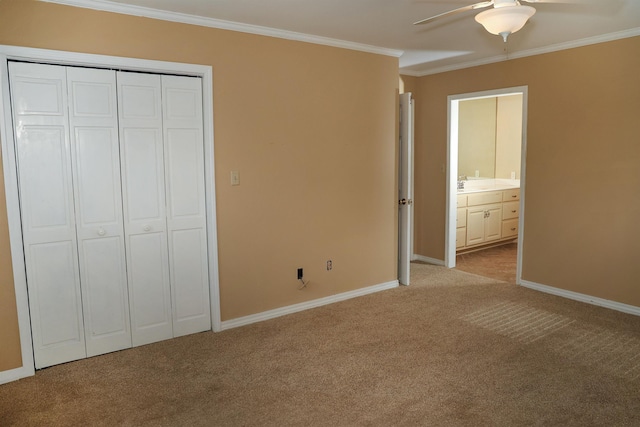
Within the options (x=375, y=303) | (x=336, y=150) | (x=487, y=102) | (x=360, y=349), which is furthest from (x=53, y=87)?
(x=487, y=102)

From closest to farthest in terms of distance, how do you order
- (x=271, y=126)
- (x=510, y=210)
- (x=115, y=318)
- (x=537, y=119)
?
(x=115, y=318) → (x=271, y=126) → (x=537, y=119) → (x=510, y=210)

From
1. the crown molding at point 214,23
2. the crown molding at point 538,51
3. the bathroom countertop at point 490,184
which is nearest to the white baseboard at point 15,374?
the crown molding at point 214,23

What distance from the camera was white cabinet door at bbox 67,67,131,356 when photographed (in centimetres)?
305

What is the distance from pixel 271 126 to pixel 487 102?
439 centimetres

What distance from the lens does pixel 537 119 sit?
458 centimetres

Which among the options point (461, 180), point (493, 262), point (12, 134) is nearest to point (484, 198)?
point (461, 180)

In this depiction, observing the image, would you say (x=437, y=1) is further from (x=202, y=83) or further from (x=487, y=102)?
(x=487, y=102)

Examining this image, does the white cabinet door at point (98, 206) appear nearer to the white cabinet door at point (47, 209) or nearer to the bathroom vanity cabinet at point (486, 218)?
the white cabinet door at point (47, 209)

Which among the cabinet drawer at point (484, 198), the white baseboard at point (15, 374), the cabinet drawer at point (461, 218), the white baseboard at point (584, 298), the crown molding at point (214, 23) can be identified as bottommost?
the white baseboard at point (15, 374)

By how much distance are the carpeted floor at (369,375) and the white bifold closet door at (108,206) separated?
0.79 feet

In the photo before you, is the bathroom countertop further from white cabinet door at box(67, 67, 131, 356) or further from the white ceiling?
white cabinet door at box(67, 67, 131, 356)

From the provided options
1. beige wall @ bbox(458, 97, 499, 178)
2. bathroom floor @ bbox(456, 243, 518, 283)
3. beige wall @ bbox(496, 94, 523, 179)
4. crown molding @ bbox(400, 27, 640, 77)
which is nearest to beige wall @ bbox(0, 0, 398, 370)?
crown molding @ bbox(400, 27, 640, 77)

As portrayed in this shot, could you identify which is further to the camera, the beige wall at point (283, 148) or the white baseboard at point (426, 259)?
the white baseboard at point (426, 259)

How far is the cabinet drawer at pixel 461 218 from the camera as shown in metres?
6.03
